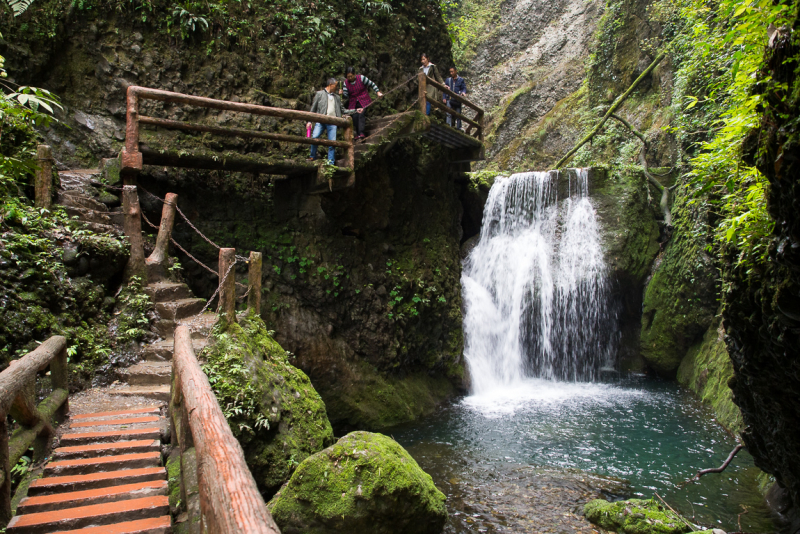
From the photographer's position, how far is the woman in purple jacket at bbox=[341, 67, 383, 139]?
379 inches

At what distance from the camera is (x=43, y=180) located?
5875 mm

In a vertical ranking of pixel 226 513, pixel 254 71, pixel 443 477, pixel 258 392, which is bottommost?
pixel 443 477

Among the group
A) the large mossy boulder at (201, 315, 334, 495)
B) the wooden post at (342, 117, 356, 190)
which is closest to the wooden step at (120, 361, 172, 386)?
the large mossy boulder at (201, 315, 334, 495)

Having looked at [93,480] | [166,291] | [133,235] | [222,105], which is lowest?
[93,480]

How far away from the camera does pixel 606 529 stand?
199 inches

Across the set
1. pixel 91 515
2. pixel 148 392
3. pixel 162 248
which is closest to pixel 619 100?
pixel 162 248

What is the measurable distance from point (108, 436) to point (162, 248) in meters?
3.77

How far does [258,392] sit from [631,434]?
6.51 m

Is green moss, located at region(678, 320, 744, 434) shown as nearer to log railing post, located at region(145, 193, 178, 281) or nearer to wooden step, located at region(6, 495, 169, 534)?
wooden step, located at region(6, 495, 169, 534)

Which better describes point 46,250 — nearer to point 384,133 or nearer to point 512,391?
point 384,133

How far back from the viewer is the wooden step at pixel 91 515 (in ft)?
8.45

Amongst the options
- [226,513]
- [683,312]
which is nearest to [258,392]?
[226,513]

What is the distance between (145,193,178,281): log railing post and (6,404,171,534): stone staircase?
9.95 ft

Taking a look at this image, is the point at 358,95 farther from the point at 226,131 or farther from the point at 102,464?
the point at 102,464
